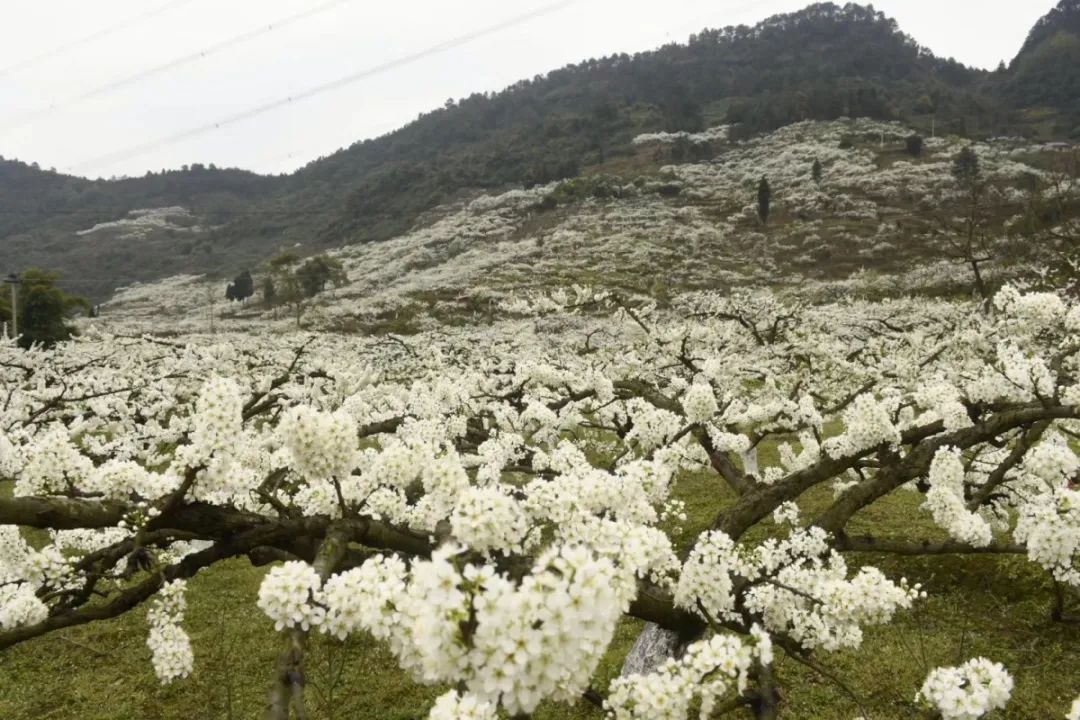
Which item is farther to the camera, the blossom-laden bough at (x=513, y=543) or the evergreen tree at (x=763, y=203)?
the evergreen tree at (x=763, y=203)

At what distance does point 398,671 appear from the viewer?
934 cm

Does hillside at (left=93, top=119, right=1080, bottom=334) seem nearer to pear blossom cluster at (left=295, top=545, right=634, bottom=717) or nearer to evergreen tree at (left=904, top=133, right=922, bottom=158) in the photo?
evergreen tree at (left=904, top=133, right=922, bottom=158)

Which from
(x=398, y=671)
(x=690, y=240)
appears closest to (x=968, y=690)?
(x=398, y=671)

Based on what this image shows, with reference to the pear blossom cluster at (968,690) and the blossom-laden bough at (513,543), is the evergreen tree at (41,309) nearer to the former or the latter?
the blossom-laden bough at (513,543)

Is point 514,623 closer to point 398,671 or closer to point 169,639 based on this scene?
point 169,639

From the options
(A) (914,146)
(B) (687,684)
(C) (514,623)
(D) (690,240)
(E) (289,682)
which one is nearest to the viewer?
(C) (514,623)

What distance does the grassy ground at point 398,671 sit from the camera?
8070 millimetres

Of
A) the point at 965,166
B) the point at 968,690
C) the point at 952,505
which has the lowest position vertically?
the point at 965,166

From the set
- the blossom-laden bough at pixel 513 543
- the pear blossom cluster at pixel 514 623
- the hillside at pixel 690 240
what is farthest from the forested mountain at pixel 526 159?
the pear blossom cluster at pixel 514 623

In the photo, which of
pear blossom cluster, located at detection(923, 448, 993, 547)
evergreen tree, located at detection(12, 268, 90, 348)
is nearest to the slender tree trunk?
pear blossom cluster, located at detection(923, 448, 993, 547)

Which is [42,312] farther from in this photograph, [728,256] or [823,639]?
[728,256]

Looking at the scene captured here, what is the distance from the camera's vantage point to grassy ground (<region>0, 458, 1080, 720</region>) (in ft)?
26.5

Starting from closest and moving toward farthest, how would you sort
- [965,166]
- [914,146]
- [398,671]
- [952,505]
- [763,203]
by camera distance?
[952,505] → [398,671] → [763,203] → [965,166] → [914,146]

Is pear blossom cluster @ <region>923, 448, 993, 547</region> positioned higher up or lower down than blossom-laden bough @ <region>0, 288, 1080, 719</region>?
lower down
